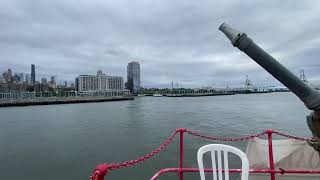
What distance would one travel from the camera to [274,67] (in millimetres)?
3422

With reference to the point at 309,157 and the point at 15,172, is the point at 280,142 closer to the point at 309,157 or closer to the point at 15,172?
the point at 309,157

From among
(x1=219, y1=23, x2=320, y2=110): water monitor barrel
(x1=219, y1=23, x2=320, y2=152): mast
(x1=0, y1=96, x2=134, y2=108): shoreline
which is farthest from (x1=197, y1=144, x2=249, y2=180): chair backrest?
(x1=0, y1=96, x2=134, y2=108): shoreline

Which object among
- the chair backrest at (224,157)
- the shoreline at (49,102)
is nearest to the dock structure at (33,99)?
the shoreline at (49,102)

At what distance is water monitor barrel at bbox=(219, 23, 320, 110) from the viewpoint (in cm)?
332

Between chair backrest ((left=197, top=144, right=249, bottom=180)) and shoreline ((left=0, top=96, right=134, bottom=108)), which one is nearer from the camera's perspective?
chair backrest ((left=197, top=144, right=249, bottom=180))

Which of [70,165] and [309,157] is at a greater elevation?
[309,157]

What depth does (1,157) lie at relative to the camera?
26516 mm

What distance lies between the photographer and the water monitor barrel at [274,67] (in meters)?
3.32

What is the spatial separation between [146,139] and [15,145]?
11687 mm

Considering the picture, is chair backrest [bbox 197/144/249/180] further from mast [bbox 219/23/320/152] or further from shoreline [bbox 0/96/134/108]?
shoreline [bbox 0/96/134/108]

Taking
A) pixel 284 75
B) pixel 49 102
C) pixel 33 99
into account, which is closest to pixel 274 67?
pixel 284 75

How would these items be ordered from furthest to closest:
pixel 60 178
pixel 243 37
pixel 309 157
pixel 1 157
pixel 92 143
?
1. pixel 92 143
2. pixel 1 157
3. pixel 60 178
4. pixel 309 157
5. pixel 243 37

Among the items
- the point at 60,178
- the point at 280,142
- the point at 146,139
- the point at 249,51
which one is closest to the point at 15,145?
the point at 146,139

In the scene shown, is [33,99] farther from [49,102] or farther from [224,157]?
[224,157]
